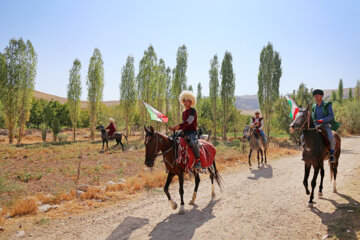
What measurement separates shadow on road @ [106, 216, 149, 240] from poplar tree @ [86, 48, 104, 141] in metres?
29.9

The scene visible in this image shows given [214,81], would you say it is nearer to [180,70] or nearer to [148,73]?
[180,70]

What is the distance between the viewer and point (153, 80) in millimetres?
33375

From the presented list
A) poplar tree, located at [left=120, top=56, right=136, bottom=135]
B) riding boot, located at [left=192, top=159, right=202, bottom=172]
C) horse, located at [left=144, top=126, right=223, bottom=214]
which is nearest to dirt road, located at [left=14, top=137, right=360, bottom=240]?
horse, located at [left=144, top=126, right=223, bottom=214]

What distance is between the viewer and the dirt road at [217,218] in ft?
15.3

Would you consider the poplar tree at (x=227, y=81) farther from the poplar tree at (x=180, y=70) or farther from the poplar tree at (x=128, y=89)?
the poplar tree at (x=128, y=89)

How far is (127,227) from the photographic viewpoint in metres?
5.05

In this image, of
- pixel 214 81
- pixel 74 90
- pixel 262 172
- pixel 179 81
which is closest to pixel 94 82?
pixel 74 90

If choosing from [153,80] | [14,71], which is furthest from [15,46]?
[153,80]

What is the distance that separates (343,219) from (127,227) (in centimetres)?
502

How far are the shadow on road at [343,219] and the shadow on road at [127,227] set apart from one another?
13.5ft

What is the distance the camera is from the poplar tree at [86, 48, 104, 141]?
108ft

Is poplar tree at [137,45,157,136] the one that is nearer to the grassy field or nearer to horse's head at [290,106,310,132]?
the grassy field

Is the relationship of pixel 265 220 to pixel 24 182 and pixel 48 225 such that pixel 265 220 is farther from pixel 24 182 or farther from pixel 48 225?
A: pixel 24 182

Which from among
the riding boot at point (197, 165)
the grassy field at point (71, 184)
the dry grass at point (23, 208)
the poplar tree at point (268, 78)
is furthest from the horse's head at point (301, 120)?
the poplar tree at point (268, 78)
